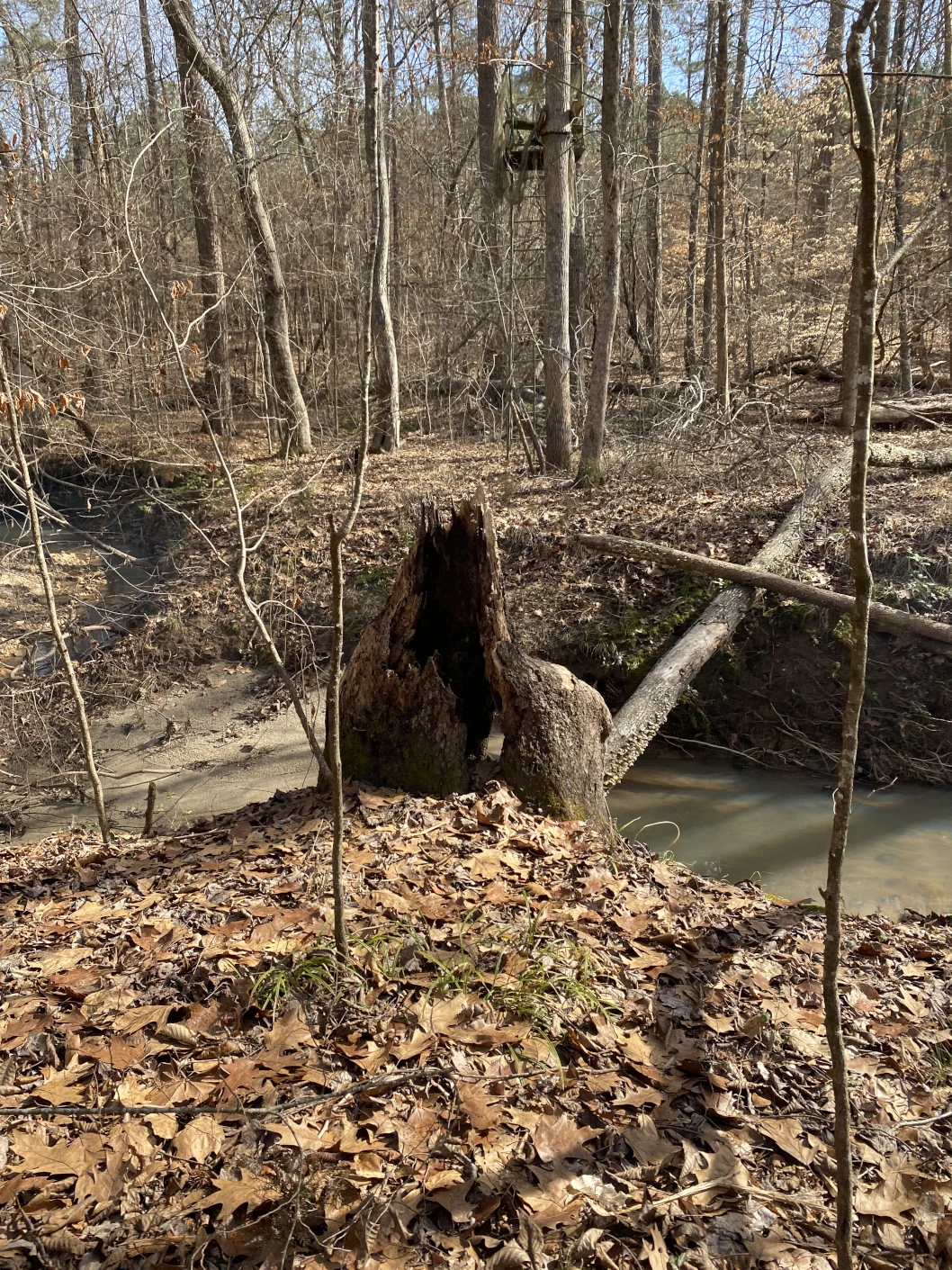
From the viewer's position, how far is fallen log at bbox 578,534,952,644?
22.5ft

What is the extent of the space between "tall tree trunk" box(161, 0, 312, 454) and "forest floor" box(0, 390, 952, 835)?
187 centimetres

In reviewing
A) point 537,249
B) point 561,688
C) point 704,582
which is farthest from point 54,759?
point 537,249

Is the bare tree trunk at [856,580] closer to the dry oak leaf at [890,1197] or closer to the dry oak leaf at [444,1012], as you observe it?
the dry oak leaf at [890,1197]

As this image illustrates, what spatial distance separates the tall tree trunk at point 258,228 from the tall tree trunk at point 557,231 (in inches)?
156

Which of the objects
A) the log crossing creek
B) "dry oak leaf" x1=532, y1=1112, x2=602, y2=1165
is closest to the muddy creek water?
the log crossing creek

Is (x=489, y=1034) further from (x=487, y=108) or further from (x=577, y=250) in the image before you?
(x=487, y=108)

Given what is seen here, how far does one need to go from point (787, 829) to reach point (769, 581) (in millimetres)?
2176

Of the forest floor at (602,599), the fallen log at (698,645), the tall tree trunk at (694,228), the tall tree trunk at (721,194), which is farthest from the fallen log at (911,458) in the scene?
the tall tree trunk at (694,228)

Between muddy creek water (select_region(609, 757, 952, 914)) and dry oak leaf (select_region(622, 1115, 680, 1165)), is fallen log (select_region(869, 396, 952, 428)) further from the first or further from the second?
dry oak leaf (select_region(622, 1115, 680, 1165))

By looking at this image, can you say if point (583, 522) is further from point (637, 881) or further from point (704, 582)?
point (637, 881)

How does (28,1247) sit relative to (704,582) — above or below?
below

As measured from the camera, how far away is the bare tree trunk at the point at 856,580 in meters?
1.70

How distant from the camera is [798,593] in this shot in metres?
7.11

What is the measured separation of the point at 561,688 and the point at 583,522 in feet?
15.8
